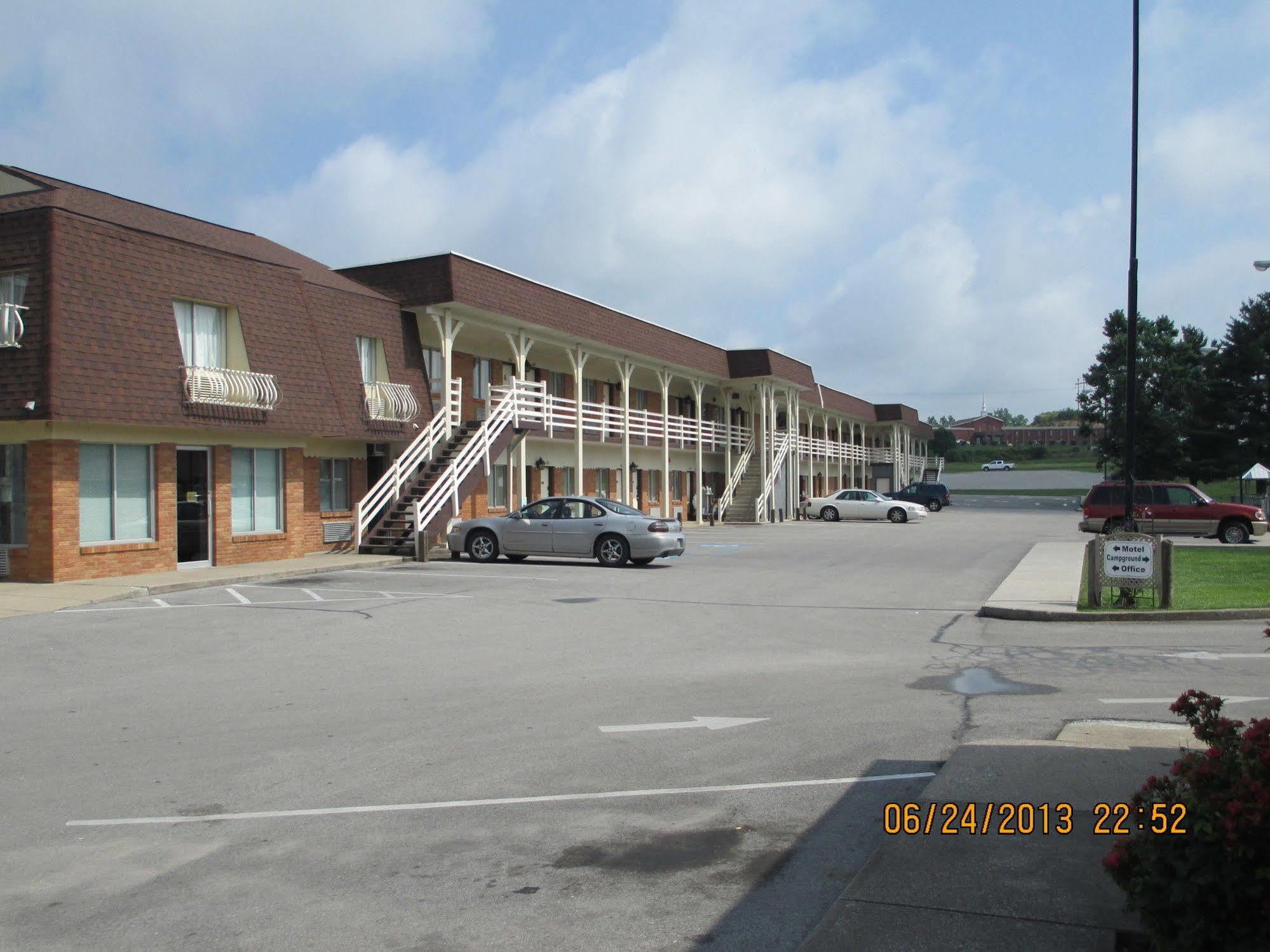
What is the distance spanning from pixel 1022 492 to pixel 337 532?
77793 mm

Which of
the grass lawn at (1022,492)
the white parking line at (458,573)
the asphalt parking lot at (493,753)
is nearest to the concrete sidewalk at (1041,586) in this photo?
the asphalt parking lot at (493,753)

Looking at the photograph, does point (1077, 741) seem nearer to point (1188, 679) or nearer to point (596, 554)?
point (1188, 679)

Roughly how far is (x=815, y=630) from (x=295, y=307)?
14315 millimetres

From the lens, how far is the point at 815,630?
1293 centimetres

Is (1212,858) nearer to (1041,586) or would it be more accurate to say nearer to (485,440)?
(1041,586)

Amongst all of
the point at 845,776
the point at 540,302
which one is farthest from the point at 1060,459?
the point at 845,776

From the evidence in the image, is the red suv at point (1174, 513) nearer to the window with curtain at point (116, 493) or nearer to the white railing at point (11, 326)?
the window with curtain at point (116, 493)

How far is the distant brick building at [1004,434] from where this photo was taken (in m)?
180

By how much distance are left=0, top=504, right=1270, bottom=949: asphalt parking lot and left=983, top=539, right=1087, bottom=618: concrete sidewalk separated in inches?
31.7

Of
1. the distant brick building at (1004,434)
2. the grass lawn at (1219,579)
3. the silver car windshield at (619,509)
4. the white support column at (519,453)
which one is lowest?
the grass lawn at (1219,579)

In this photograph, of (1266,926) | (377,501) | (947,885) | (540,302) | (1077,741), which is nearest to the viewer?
(1266,926)

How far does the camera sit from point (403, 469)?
25.1m

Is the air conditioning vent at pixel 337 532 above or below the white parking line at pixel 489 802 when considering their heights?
above

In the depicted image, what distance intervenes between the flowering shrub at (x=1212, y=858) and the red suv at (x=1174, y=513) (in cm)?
2771
